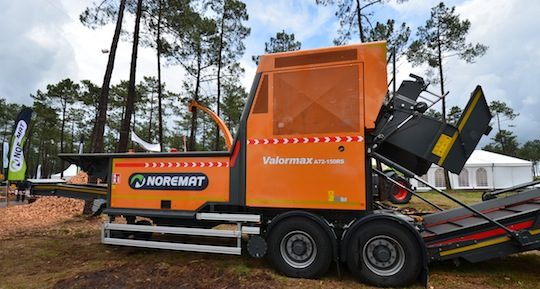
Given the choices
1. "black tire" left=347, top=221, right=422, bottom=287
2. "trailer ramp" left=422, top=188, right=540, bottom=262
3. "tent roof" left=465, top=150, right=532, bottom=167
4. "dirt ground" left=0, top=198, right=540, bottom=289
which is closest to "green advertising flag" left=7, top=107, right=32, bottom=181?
"dirt ground" left=0, top=198, right=540, bottom=289

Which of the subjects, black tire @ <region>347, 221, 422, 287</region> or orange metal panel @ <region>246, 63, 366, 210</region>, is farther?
orange metal panel @ <region>246, 63, 366, 210</region>

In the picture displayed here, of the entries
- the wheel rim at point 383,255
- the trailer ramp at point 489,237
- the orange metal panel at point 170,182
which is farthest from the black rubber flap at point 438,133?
the orange metal panel at point 170,182

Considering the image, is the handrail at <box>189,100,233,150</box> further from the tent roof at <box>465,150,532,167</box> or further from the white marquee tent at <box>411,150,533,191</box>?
the tent roof at <box>465,150,532,167</box>

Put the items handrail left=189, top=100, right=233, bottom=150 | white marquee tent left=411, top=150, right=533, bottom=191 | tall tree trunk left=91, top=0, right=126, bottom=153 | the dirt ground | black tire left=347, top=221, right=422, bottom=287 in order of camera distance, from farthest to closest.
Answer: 1. white marquee tent left=411, top=150, right=533, bottom=191
2. tall tree trunk left=91, top=0, right=126, bottom=153
3. handrail left=189, top=100, right=233, bottom=150
4. the dirt ground
5. black tire left=347, top=221, right=422, bottom=287

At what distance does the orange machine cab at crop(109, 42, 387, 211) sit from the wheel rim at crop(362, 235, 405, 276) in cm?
49

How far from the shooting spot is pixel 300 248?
4.59 metres

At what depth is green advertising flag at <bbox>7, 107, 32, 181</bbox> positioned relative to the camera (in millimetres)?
12094

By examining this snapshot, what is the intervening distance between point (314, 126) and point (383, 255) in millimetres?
1870

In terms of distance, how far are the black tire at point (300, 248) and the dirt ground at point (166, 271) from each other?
141 millimetres

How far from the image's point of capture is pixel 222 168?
504cm

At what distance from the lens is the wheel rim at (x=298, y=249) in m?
4.55

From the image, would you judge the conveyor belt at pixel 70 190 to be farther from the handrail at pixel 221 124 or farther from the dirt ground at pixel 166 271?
the handrail at pixel 221 124

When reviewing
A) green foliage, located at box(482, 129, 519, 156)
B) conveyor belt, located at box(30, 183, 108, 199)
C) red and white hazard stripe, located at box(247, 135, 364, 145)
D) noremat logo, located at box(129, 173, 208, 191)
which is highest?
green foliage, located at box(482, 129, 519, 156)

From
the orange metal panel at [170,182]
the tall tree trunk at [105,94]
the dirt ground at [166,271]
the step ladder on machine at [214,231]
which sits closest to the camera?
the dirt ground at [166,271]
